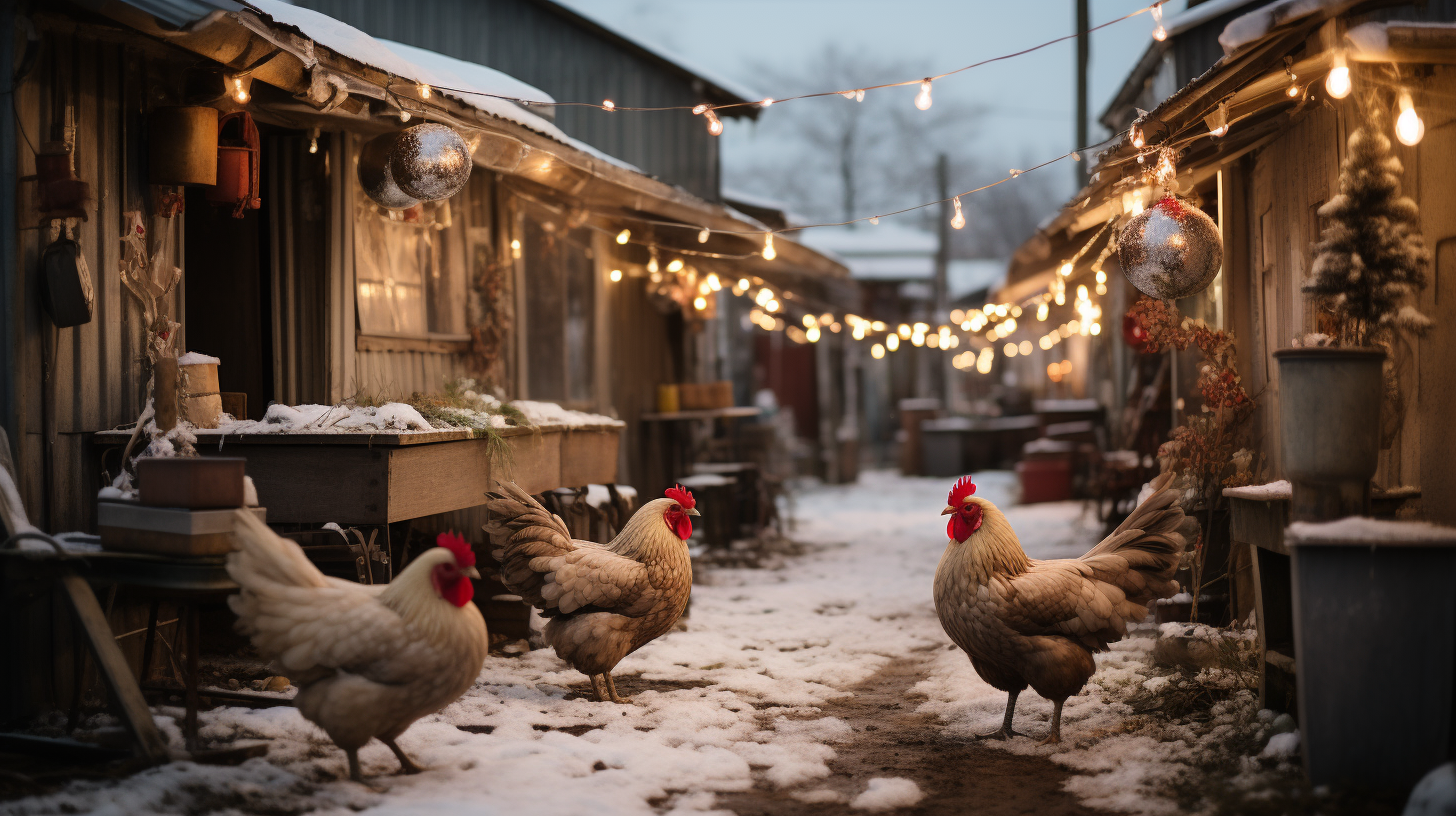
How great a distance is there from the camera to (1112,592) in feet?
16.1

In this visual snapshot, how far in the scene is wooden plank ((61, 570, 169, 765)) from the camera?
157 inches

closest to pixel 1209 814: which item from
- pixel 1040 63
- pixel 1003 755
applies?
pixel 1003 755

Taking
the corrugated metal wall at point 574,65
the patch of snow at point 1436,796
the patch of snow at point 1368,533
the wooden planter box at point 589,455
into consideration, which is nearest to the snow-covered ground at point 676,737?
the patch of snow at point 1436,796

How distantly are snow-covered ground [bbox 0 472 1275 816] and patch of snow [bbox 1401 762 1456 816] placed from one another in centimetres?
82

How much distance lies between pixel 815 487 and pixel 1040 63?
95.5 metres

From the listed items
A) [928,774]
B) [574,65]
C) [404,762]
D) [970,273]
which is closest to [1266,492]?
[928,774]

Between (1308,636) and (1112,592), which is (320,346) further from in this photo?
(1308,636)

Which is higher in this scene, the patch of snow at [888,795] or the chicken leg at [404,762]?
the chicken leg at [404,762]

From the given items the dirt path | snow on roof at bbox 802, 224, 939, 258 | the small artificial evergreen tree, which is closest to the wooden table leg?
the dirt path

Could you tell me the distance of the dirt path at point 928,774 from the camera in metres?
4.07

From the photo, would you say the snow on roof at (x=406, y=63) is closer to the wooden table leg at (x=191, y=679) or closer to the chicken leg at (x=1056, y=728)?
the wooden table leg at (x=191, y=679)

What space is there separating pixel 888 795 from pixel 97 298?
4.25 meters

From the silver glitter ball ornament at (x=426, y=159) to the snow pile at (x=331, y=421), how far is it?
4.30 ft

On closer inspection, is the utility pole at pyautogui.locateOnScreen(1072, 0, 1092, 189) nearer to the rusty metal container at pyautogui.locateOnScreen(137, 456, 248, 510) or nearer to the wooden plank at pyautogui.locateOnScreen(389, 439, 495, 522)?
the wooden plank at pyautogui.locateOnScreen(389, 439, 495, 522)
